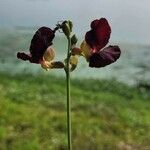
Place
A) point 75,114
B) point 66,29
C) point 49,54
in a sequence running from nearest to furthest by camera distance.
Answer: point 66,29 < point 49,54 < point 75,114

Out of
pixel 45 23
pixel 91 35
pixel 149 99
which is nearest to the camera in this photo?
pixel 91 35

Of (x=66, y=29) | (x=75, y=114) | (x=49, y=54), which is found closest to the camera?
(x=66, y=29)

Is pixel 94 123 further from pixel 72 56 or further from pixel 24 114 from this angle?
pixel 72 56

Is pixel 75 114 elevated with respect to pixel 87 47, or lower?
lower

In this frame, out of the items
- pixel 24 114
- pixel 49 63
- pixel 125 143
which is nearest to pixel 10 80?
pixel 24 114

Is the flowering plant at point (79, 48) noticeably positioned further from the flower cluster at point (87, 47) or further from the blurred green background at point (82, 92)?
the blurred green background at point (82, 92)

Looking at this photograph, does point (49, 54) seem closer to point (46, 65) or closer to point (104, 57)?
point (46, 65)

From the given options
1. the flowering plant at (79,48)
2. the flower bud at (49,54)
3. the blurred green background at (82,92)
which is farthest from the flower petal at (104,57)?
the blurred green background at (82,92)

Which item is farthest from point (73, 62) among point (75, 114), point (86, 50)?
point (75, 114)
